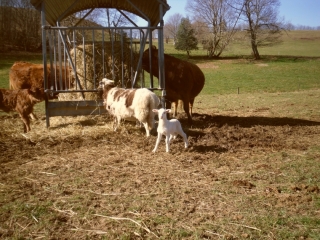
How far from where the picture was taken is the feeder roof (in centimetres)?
885

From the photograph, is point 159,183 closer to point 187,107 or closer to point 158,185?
point 158,185

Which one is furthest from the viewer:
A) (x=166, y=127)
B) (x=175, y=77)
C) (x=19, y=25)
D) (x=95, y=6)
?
(x=19, y=25)

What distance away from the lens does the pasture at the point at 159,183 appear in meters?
3.85

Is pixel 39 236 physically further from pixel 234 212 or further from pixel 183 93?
pixel 183 93

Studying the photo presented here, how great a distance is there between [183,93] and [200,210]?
20.0 ft

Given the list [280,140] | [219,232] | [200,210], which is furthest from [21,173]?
[280,140]

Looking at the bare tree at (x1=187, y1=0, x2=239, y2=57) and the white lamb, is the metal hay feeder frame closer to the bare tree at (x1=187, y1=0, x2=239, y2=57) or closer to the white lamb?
the white lamb

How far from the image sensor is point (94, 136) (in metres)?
8.04

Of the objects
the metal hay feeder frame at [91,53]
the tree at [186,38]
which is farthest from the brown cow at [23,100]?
the tree at [186,38]

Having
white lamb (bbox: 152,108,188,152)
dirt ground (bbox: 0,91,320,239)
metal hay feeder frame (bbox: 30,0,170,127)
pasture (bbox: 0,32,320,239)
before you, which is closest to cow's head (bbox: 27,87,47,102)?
metal hay feeder frame (bbox: 30,0,170,127)

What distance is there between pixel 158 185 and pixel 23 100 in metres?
5.50

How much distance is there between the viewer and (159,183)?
515 centimetres

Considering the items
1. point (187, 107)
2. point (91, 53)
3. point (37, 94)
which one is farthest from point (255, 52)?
point (37, 94)

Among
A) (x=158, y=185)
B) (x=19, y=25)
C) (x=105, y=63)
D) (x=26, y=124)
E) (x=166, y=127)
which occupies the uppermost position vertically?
(x=19, y=25)
